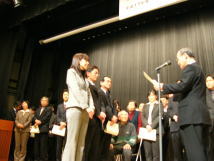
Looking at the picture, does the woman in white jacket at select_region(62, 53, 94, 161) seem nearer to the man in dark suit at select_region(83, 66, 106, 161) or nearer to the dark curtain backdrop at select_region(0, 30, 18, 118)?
the man in dark suit at select_region(83, 66, 106, 161)

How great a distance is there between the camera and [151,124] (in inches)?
150

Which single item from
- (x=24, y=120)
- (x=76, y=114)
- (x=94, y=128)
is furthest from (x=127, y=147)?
(x=24, y=120)

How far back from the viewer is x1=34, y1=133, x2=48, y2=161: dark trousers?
477cm

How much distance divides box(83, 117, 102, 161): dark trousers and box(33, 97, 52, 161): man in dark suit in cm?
201

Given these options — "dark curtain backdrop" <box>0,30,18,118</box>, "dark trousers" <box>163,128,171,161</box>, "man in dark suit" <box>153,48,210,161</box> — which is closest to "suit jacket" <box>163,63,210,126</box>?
"man in dark suit" <box>153,48,210,161</box>

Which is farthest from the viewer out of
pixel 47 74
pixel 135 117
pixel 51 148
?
pixel 47 74

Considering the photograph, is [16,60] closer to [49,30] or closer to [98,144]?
[49,30]

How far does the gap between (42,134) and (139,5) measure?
317 centimetres

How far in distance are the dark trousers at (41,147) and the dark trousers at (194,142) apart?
344 centimetres

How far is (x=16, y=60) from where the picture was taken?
700 centimetres

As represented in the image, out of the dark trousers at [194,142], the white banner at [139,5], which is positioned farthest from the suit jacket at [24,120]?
the dark trousers at [194,142]

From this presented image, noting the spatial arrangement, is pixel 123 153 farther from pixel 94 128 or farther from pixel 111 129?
pixel 94 128

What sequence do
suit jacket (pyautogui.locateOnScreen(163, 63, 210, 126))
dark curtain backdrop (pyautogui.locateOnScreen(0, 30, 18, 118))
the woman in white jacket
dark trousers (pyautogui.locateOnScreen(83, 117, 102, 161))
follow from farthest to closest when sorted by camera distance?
dark curtain backdrop (pyautogui.locateOnScreen(0, 30, 18, 118)), dark trousers (pyautogui.locateOnScreen(83, 117, 102, 161)), the woman in white jacket, suit jacket (pyautogui.locateOnScreen(163, 63, 210, 126))

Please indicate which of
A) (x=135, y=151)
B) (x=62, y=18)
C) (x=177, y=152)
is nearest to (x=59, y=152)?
(x=135, y=151)
